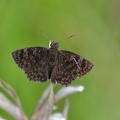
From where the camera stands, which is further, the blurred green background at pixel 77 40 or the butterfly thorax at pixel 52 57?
the blurred green background at pixel 77 40

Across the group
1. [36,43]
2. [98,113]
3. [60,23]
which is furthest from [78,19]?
[98,113]

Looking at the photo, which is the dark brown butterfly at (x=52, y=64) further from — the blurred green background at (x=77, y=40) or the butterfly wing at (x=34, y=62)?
the blurred green background at (x=77, y=40)

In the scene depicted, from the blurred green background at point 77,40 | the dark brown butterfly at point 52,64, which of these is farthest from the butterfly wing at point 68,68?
the blurred green background at point 77,40

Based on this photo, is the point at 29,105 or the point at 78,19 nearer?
the point at 29,105

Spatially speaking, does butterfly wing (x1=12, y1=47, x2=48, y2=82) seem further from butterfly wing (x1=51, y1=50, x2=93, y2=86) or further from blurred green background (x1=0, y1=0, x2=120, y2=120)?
blurred green background (x1=0, y1=0, x2=120, y2=120)

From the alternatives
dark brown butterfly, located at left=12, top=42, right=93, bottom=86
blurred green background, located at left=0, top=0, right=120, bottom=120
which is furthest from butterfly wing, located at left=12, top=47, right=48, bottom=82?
blurred green background, located at left=0, top=0, right=120, bottom=120

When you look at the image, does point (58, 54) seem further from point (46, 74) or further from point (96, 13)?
point (96, 13)
